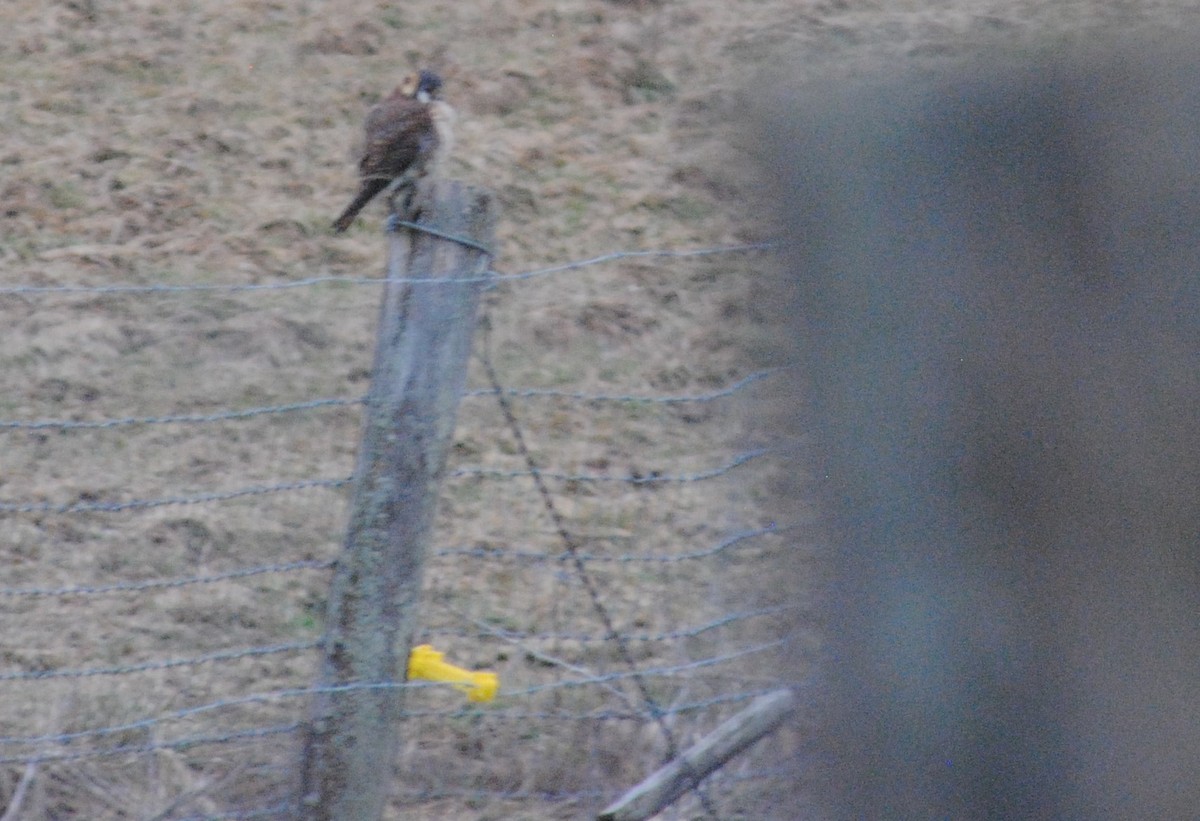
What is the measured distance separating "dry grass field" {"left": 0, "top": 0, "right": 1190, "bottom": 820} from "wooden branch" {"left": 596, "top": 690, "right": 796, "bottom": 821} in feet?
0.25

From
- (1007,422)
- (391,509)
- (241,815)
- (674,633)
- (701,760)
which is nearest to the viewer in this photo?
(1007,422)

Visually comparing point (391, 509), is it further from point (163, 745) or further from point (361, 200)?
point (361, 200)

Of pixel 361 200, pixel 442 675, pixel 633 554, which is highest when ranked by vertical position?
pixel 361 200

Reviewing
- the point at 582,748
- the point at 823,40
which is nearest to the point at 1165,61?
the point at 582,748

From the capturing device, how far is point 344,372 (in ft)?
17.7

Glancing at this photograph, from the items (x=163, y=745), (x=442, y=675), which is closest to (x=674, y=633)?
(x=442, y=675)

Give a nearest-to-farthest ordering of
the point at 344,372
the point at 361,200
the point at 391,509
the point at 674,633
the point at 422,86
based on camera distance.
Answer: the point at 391,509
the point at 674,633
the point at 361,200
the point at 422,86
the point at 344,372

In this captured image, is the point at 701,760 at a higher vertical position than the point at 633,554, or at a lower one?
higher

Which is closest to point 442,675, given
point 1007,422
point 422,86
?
point 1007,422

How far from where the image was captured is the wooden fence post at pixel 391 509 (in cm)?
210

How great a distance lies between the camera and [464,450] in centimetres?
517

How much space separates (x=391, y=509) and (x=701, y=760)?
2.60 feet

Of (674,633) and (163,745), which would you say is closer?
(163,745)

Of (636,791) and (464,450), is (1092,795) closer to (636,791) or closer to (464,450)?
(636,791)
